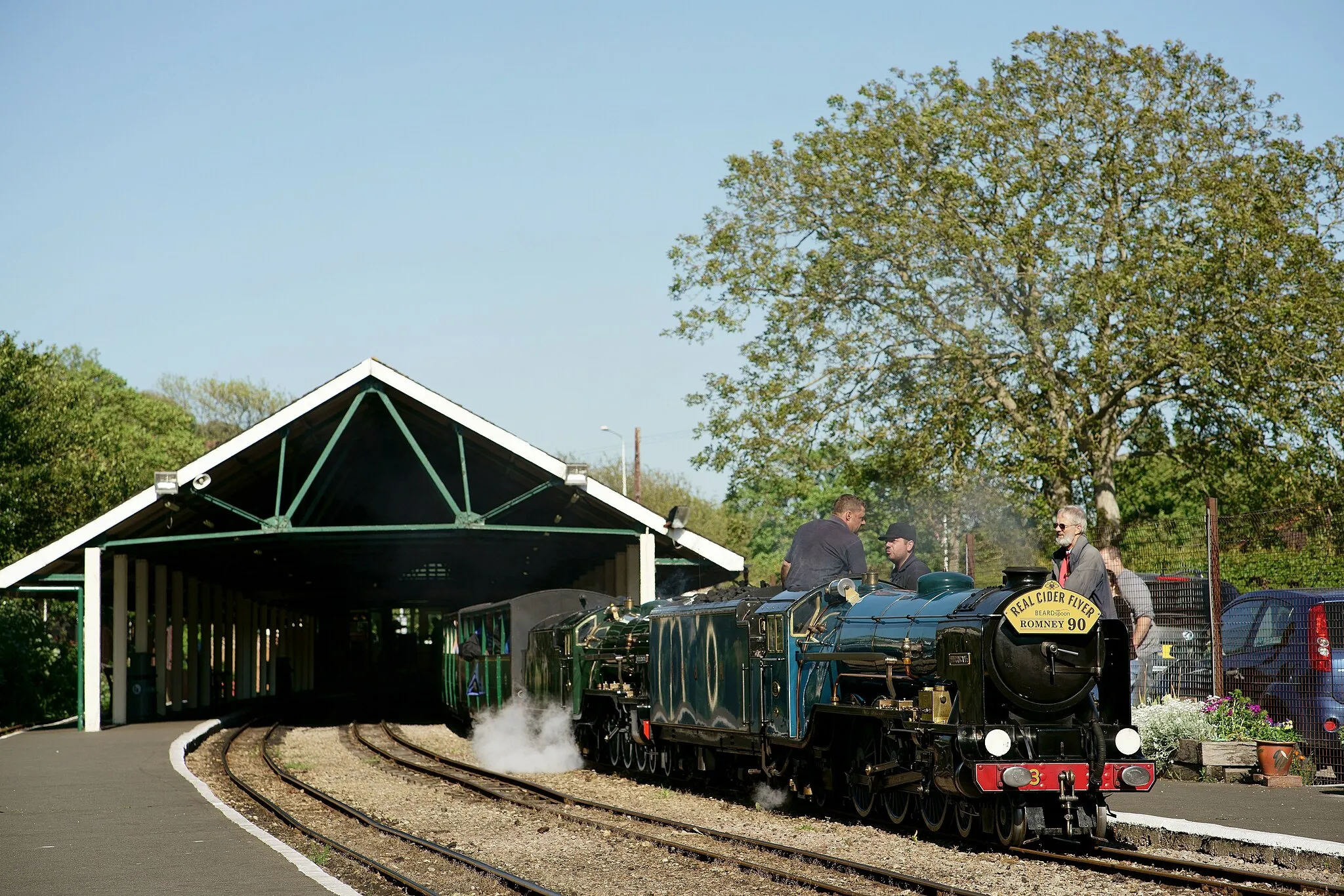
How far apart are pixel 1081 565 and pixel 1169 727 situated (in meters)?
4.01

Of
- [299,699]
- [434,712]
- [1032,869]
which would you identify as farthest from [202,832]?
[299,699]

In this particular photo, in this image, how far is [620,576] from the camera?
90.5 ft

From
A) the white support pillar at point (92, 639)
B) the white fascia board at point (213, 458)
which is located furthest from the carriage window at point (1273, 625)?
the white support pillar at point (92, 639)

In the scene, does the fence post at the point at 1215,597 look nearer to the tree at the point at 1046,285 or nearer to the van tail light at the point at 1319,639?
the van tail light at the point at 1319,639

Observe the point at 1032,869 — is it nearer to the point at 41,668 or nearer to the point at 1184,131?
the point at 1184,131

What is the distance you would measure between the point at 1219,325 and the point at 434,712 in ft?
66.2

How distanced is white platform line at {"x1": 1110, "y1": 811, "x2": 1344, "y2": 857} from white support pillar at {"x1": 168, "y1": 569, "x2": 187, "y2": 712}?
2407 cm

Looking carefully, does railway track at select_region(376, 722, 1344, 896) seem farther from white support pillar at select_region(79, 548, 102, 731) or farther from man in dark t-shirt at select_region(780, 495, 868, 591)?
white support pillar at select_region(79, 548, 102, 731)

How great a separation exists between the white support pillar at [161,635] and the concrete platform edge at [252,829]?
25.0 feet

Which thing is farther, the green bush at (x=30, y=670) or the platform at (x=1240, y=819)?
the green bush at (x=30, y=670)

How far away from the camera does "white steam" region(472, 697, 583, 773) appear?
17.8 meters

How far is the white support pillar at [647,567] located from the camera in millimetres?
22594

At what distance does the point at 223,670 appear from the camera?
122 ft

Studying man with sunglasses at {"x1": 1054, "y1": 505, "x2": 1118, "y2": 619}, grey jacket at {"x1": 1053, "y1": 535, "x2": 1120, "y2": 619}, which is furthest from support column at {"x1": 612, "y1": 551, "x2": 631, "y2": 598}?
grey jacket at {"x1": 1053, "y1": 535, "x2": 1120, "y2": 619}
